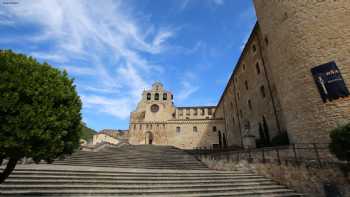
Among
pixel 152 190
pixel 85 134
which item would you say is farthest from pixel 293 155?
pixel 85 134

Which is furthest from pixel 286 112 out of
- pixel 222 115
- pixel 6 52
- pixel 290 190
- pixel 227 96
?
pixel 222 115

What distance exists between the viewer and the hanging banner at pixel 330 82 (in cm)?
902

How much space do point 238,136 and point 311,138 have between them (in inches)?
601

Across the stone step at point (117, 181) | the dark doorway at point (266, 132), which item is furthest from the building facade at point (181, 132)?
the stone step at point (117, 181)

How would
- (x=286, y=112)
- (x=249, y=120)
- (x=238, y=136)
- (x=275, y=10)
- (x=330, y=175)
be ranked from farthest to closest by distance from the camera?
(x=238, y=136), (x=249, y=120), (x=275, y=10), (x=286, y=112), (x=330, y=175)

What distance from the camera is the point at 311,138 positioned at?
9.74m

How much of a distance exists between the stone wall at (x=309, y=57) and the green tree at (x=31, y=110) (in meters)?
11.9

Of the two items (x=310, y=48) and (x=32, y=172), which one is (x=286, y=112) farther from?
(x=32, y=172)

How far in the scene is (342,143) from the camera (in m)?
6.29

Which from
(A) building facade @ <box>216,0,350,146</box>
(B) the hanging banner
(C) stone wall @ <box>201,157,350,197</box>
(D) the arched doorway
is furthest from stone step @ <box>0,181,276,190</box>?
(D) the arched doorway

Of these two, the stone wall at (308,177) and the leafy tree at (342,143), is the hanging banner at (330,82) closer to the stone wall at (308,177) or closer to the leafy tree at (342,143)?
the leafy tree at (342,143)

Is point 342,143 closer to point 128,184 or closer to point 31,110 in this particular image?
point 128,184

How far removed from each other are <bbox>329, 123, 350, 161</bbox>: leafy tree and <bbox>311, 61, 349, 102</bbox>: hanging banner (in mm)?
3662

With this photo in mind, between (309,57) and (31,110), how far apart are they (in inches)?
530
